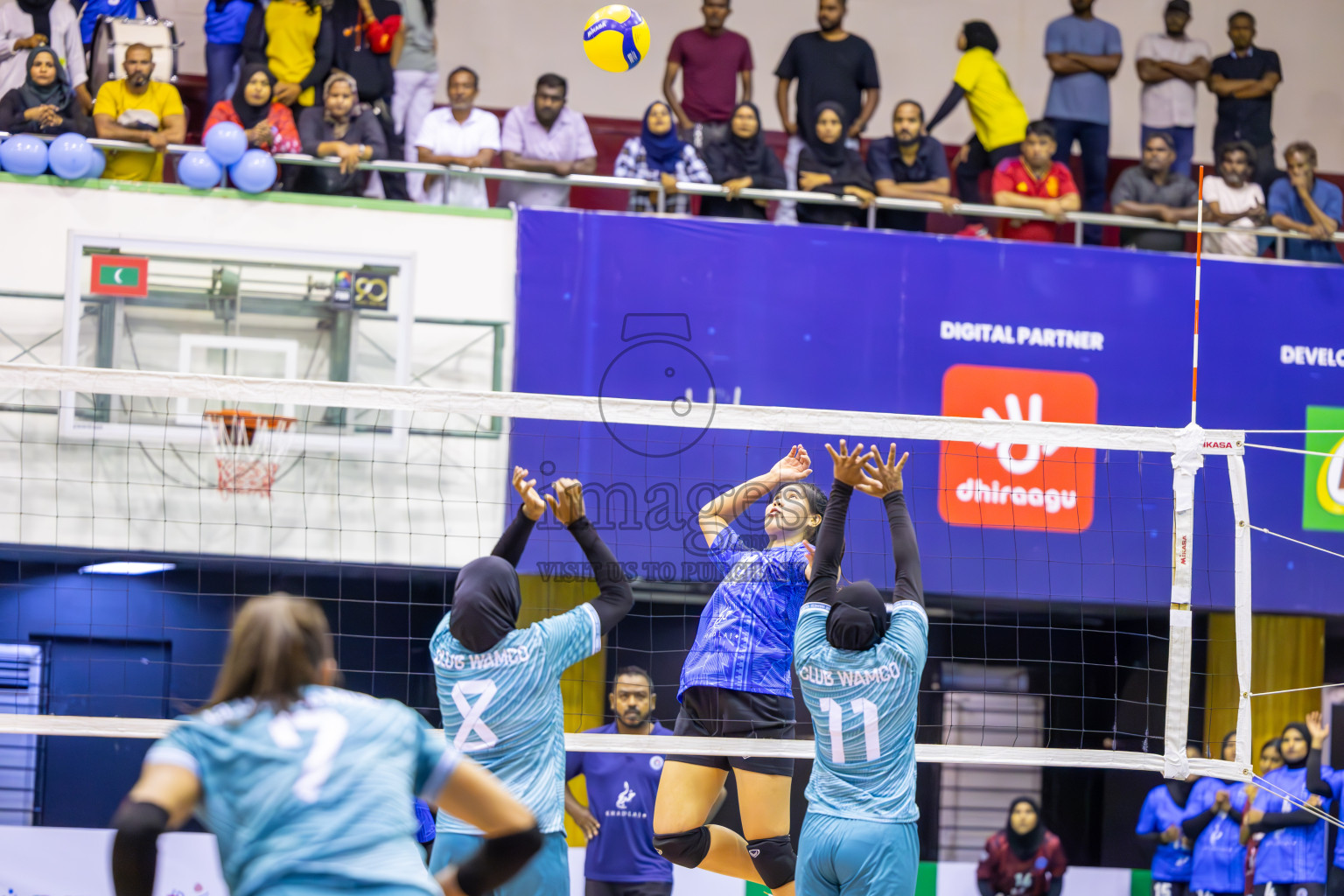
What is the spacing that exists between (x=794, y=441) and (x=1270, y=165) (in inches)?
219

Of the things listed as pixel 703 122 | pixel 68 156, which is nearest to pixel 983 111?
pixel 703 122

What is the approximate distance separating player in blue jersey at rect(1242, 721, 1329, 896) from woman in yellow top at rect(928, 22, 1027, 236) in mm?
4952

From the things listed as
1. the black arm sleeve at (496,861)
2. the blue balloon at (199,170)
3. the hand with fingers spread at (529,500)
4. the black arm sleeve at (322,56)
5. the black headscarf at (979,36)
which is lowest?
the black arm sleeve at (496,861)

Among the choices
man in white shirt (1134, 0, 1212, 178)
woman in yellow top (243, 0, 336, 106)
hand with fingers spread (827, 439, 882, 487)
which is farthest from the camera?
man in white shirt (1134, 0, 1212, 178)

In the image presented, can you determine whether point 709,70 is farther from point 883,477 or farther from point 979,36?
point 883,477

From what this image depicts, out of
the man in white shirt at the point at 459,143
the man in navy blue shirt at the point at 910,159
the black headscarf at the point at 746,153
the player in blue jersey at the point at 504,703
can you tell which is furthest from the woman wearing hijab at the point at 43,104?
the player in blue jersey at the point at 504,703

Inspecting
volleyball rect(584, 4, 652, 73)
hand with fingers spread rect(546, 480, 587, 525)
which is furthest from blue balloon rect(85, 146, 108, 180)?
hand with fingers spread rect(546, 480, 587, 525)

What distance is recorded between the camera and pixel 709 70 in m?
11.3

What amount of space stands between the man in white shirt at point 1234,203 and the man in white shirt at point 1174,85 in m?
0.55

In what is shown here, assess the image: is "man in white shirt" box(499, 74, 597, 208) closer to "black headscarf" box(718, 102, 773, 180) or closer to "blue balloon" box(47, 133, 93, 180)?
"black headscarf" box(718, 102, 773, 180)

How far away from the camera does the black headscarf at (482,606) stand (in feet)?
15.0

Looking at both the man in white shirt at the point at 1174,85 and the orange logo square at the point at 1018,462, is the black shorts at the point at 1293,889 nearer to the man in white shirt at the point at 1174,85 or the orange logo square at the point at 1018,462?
the orange logo square at the point at 1018,462

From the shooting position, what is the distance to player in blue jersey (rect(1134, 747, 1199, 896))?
33.4ft

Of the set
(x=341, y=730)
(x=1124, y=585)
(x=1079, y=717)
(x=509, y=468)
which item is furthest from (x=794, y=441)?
(x=341, y=730)
